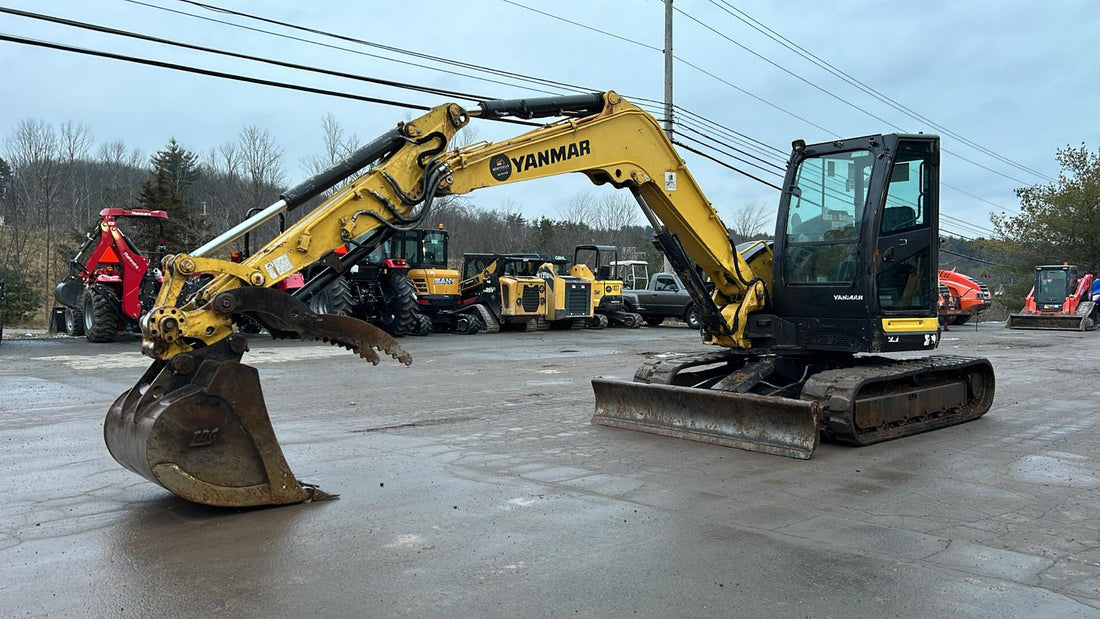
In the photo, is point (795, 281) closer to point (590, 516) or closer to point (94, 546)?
point (590, 516)

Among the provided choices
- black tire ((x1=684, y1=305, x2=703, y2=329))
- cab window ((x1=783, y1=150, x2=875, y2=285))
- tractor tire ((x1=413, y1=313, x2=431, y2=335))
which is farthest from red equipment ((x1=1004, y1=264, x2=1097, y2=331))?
cab window ((x1=783, y1=150, x2=875, y2=285))

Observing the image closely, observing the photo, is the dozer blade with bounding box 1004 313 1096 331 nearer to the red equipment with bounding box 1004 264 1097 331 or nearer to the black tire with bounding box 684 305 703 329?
the red equipment with bounding box 1004 264 1097 331

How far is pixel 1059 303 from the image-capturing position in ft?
115

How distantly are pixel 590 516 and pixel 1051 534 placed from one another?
2966 millimetres

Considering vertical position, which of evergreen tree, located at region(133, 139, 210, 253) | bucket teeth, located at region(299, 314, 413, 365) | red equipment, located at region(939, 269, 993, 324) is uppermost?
evergreen tree, located at region(133, 139, 210, 253)

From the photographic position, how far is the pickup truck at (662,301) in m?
30.6

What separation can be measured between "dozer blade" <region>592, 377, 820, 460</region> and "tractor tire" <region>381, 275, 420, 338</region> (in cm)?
1365

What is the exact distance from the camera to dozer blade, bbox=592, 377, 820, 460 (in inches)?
305

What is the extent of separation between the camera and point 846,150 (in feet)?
29.9

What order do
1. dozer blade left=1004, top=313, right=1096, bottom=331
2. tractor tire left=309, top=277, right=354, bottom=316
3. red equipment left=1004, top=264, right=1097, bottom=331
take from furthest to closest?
red equipment left=1004, top=264, right=1097, bottom=331 → dozer blade left=1004, top=313, right=1096, bottom=331 → tractor tire left=309, top=277, right=354, bottom=316

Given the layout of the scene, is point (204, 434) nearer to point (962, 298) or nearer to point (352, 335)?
point (352, 335)

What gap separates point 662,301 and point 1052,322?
50.1ft

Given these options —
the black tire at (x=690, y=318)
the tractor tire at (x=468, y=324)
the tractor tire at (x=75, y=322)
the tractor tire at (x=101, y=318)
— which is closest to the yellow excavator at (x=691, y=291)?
the tractor tire at (x=101, y=318)

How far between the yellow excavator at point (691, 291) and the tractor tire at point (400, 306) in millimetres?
13592
